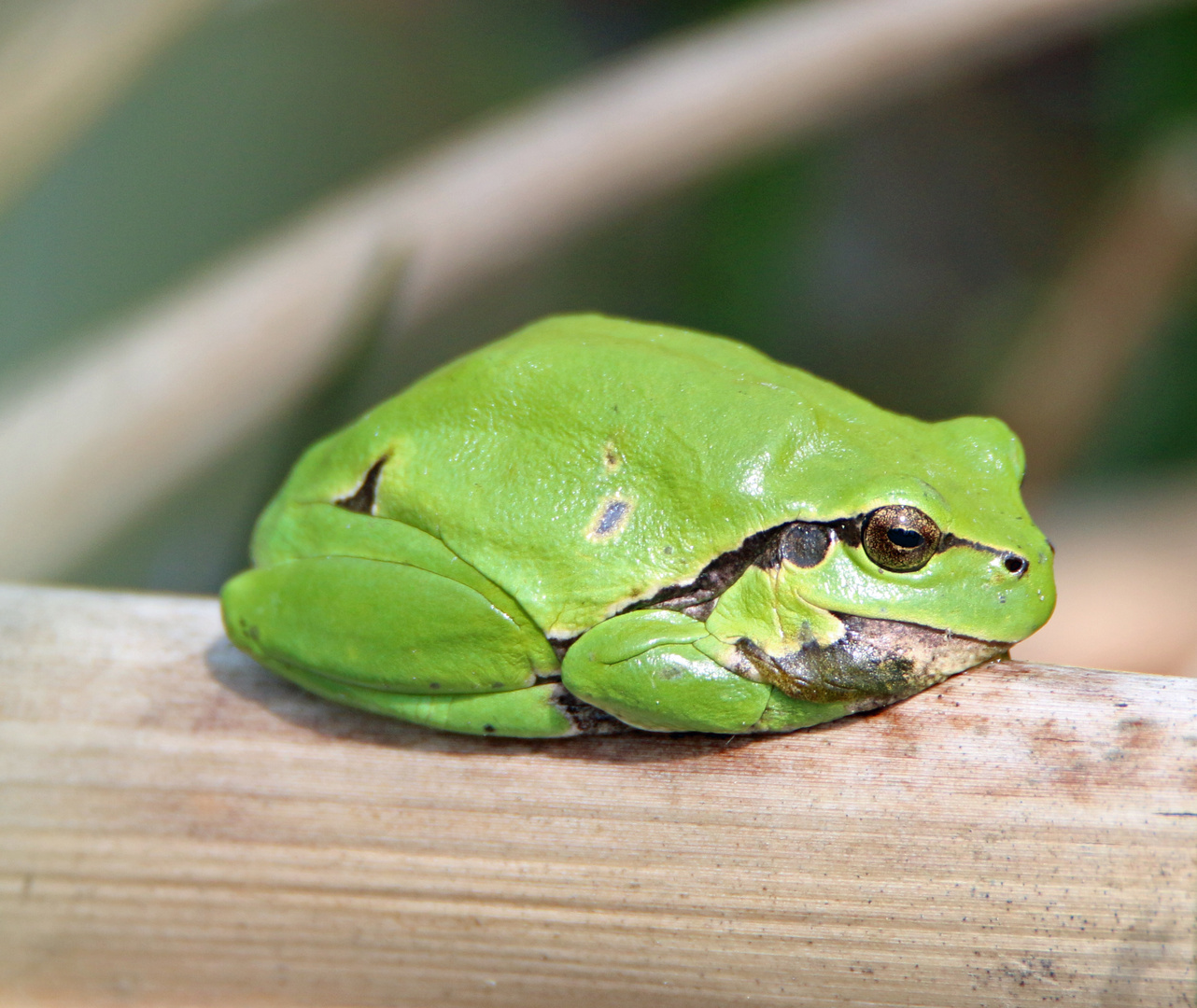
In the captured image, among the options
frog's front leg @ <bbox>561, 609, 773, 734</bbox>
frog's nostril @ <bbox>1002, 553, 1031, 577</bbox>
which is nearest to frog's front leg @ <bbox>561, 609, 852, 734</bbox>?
frog's front leg @ <bbox>561, 609, 773, 734</bbox>

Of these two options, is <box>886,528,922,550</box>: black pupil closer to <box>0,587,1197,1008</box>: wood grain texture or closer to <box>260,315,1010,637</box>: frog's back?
<box>260,315,1010,637</box>: frog's back

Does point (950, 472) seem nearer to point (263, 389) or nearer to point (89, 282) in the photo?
point (263, 389)

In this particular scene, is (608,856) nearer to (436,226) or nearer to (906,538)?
(906,538)

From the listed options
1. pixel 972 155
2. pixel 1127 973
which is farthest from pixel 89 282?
pixel 972 155

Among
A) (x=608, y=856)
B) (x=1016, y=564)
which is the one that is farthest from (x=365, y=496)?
(x=1016, y=564)

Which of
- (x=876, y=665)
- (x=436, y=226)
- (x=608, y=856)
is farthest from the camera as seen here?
(x=436, y=226)

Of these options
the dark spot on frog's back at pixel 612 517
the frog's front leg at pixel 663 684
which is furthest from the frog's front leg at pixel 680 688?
the dark spot on frog's back at pixel 612 517

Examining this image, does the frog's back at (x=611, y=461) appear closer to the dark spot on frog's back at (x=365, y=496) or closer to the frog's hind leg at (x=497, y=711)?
the dark spot on frog's back at (x=365, y=496)
